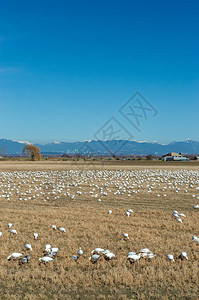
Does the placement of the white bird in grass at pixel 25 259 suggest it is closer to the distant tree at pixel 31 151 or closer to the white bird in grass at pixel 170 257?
the white bird in grass at pixel 170 257

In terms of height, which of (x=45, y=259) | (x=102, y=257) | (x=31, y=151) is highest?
(x=31, y=151)

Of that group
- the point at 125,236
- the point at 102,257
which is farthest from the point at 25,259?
the point at 125,236

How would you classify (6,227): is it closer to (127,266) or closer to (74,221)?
(74,221)

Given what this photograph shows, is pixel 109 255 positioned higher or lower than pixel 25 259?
higher

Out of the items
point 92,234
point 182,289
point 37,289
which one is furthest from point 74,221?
point 182,289

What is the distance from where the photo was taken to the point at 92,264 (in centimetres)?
671

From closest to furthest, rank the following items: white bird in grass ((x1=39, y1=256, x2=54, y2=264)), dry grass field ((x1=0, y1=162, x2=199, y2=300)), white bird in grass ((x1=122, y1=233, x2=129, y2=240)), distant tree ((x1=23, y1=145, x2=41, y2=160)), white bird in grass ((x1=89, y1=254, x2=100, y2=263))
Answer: dry grass field ((x1=0, y1=162, x2=199, y2=300)), white bird in grass ((x1=39, y1=256, x2=54, y2=264)), white bird in grass ((x1=89, y1=254, x2=100, y2=263)), white bird in grass ((x1=122, y1=233, x2=129, y2=240)), distant tree ((x1=23, y1=145, x2=41, y2=160))

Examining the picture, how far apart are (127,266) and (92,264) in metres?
0.89

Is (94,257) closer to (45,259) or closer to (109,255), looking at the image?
(109,255)

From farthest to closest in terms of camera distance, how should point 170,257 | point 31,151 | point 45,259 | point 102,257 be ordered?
1. point 31,151
2. point 102,257
3. point 170,257
4. point 45,259

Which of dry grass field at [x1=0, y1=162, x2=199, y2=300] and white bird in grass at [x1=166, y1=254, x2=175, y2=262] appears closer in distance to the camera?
dry grass field at [x1=0, y1=162, x2=199, y2=300]

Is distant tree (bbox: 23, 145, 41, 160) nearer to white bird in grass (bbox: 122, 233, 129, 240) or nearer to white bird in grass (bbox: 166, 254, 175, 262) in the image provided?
white bird in grass (bbox: 122, 233, 129, 240)

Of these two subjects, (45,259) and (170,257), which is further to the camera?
(170,257)

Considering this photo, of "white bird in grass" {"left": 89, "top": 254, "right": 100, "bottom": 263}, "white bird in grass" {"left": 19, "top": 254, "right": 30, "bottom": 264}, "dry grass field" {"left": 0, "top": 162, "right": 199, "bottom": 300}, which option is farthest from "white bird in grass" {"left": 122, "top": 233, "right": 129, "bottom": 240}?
"white bird in grass" {"left": 19, "top": 254, "right": 30, "bottom": 264}
